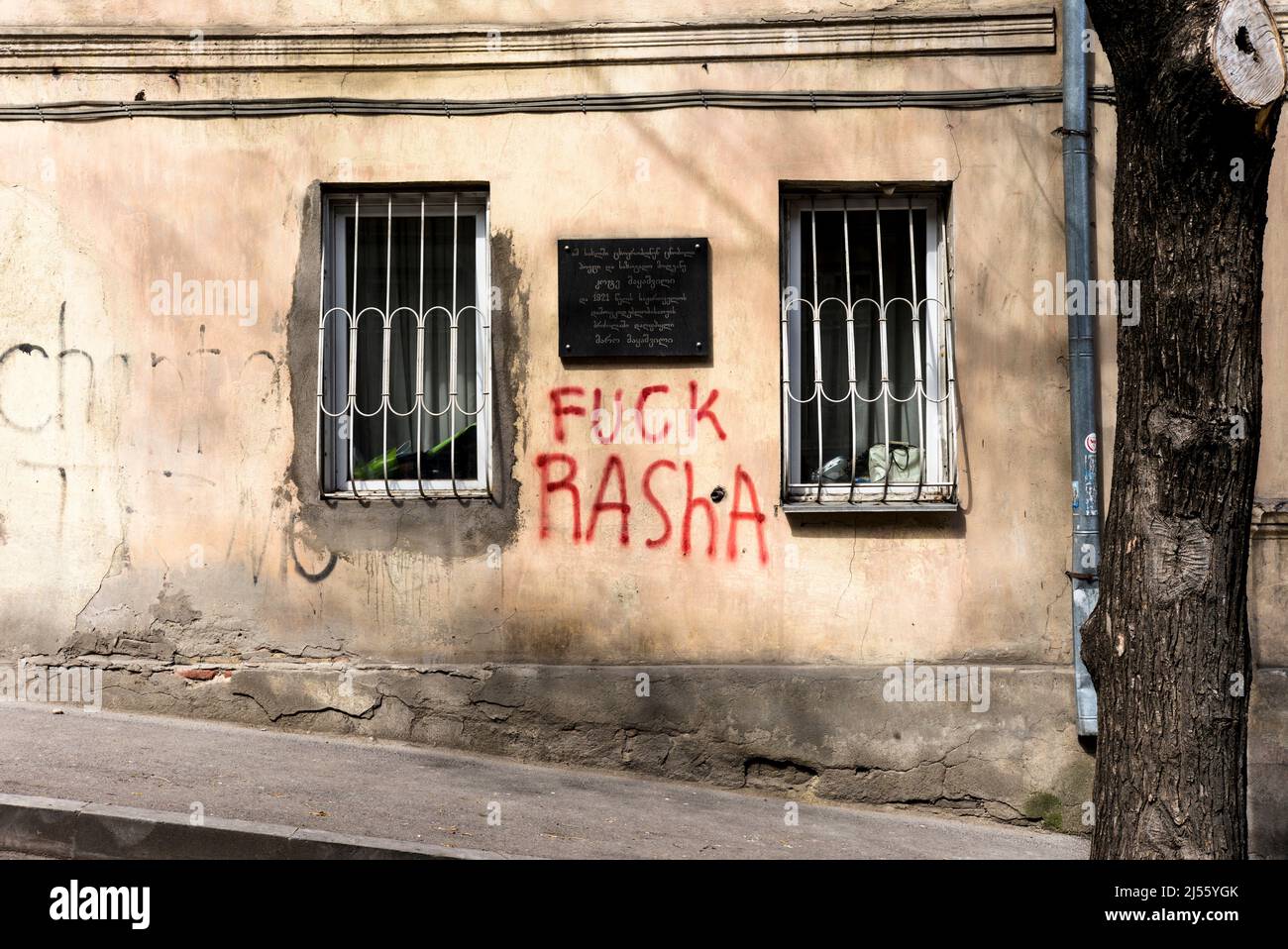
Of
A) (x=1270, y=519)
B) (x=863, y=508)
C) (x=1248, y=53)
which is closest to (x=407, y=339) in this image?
(x=863, y=508)

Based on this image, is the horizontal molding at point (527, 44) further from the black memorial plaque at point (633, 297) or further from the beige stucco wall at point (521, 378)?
the black memorial plaque at point (633, 297)

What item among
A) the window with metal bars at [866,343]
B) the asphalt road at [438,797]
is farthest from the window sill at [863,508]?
the asphalt road at [438,797]

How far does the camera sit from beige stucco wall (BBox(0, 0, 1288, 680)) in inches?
244

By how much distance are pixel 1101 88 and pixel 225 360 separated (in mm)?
4651

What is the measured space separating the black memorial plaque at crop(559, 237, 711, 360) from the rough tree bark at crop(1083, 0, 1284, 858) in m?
2.78

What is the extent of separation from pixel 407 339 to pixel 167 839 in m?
2.84

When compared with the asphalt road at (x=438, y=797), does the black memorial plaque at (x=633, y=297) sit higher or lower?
higher

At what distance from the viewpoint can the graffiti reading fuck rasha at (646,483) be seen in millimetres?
6203

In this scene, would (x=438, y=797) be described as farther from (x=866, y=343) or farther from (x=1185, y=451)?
(x=1185, y=451)

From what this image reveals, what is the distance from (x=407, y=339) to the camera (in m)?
6.46

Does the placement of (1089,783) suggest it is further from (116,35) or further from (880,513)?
(116,35)

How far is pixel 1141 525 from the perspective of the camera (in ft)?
12.1

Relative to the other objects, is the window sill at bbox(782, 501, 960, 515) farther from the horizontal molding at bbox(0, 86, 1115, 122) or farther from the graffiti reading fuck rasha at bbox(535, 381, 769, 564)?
the horizontal molding at bbox(0, 86, 1115, 122)

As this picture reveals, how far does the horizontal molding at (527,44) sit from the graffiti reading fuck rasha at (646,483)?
5.65ft
